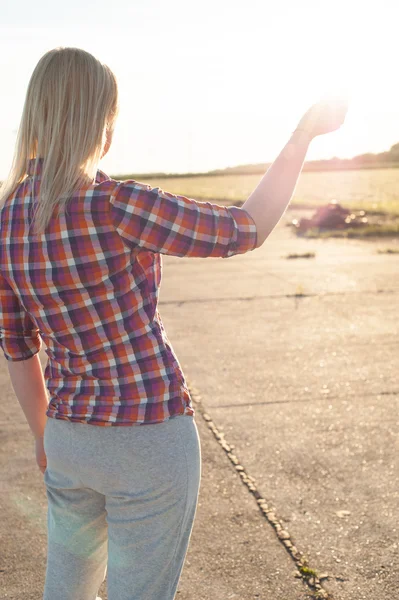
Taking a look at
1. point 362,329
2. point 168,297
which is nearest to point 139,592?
point 362,329

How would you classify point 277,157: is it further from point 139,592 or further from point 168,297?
point 168,297

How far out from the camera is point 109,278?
1.77 m

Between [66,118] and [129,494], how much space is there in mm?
867

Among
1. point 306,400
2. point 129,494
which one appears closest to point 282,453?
point 306,400

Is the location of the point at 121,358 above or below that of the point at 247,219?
below

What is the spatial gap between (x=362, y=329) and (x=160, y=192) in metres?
5.96

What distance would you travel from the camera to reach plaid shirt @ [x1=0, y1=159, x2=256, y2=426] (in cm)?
172

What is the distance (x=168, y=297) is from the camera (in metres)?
9.50

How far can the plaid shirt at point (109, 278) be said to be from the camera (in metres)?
1.72

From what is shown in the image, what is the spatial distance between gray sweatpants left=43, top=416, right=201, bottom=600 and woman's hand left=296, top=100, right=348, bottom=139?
0.74 metres

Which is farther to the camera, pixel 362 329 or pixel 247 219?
pixel 362 329

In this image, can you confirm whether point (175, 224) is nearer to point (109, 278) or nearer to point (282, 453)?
point (109, 278)

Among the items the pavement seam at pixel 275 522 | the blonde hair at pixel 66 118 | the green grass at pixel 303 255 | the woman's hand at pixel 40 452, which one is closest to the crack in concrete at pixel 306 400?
the pavement seam at pixel 275 522

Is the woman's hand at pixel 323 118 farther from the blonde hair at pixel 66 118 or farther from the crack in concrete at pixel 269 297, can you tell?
the crack in concrete at pixel 269 297
